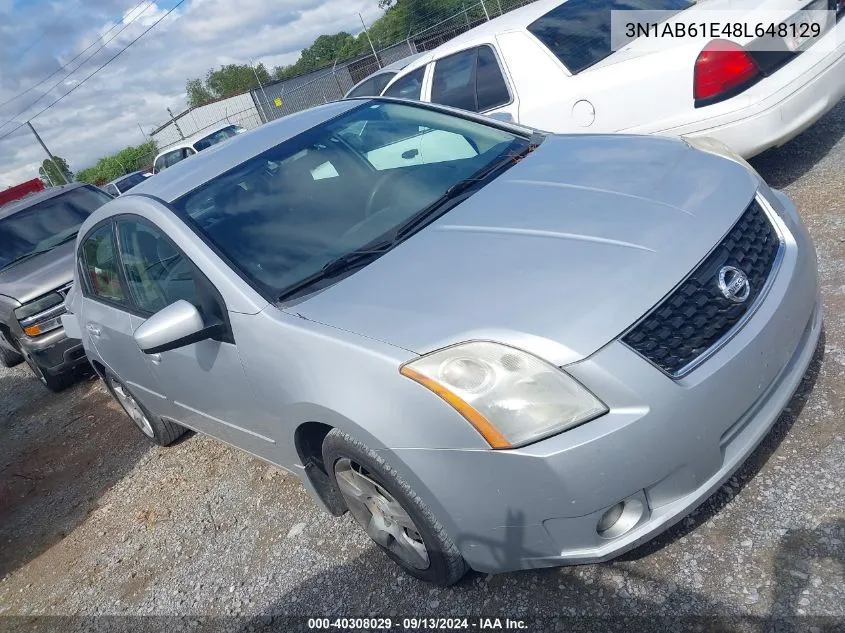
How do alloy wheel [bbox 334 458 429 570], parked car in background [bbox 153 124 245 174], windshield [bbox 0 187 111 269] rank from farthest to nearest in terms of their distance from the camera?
parked car in background [bbox 153 124 245 174] < windshield [bbox 0 187 111 269] < alloy wheel [bbox 334 458 429 570]

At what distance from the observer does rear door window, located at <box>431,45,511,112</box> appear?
16.8 ft

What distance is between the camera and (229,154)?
327 cm

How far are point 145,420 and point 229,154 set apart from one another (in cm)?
207

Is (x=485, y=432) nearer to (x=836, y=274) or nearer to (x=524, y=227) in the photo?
(x=524, y=227)

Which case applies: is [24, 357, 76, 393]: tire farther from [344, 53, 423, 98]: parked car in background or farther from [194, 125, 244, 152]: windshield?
[194, 125, 244, 152]: windshield

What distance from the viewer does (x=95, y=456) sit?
4875mm

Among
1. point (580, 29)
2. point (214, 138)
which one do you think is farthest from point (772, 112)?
point (214, 138)

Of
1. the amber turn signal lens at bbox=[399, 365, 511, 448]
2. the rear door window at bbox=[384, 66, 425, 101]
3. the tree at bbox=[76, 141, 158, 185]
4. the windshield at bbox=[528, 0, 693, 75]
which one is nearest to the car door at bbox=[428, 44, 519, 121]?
the rear door window at bbox=[384, 66, 425, 101]

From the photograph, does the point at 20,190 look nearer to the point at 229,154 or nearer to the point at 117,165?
the point at 229,154

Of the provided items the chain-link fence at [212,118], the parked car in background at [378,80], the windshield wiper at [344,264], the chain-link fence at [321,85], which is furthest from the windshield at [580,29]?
the chain-link fence at [212,118]

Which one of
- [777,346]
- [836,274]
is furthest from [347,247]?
[836,274]

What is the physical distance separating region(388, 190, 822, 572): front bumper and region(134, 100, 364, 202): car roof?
1797 millimetres

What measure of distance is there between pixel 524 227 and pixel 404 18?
47628mm

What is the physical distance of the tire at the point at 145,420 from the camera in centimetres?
419
